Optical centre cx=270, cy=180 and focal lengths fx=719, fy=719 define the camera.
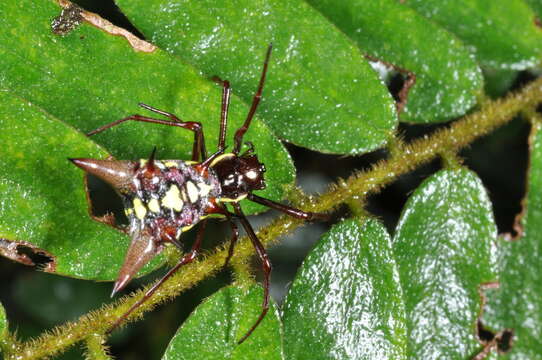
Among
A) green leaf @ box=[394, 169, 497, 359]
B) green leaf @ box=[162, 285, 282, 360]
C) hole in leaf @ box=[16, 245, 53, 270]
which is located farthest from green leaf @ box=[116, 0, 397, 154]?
hole in leaf @ box=[16, 245, 53, 270]

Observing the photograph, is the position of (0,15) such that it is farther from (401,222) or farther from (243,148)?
(401,222)

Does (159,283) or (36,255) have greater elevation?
(36,255)

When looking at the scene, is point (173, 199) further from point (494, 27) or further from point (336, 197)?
point (494, 27)

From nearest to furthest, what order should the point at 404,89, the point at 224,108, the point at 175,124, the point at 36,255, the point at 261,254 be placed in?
the point at 175,124
the point at 224,108
the point at 261,254
the point at 404,89
the point at 36,255

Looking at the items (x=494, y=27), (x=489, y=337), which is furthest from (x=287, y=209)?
(x=494, y=27)

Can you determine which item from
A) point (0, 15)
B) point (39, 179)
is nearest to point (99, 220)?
point (39, 179)

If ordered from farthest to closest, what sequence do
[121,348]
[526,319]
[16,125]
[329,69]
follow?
[121,348], [526,319], [329,69], [16,125]
